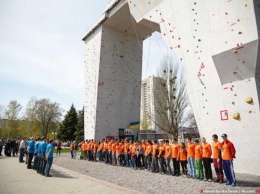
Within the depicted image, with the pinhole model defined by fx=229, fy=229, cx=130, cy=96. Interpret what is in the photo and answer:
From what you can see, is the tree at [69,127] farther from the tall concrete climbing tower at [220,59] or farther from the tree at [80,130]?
the tall concrete climbing tower at [220,59]

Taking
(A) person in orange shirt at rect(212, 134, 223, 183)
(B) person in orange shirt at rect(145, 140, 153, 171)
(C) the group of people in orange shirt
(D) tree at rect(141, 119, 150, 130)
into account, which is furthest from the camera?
(D) tree at rect(141, 119, 150, 130)

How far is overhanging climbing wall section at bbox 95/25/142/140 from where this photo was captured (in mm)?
17984

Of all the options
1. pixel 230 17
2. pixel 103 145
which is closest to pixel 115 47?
pixel 103 145

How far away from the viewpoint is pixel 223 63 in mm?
9023

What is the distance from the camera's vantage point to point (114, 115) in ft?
60.8

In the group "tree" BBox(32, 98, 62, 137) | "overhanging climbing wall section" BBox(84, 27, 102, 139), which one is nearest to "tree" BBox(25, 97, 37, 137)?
"tree" BBox(32, 98, 62, 137)

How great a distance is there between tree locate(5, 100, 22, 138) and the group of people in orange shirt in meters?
32.9

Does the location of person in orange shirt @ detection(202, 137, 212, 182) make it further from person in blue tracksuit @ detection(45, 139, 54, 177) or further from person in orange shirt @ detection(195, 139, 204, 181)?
person in blue tracksuit @ detection(45, 139, 54, 177)

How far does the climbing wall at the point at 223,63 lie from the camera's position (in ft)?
27.2

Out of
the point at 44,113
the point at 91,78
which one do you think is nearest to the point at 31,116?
the point at 44,113

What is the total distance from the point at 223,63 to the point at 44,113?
4255 centimetres

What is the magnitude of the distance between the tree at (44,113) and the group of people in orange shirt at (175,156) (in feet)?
111

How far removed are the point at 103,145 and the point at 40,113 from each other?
35009 mm

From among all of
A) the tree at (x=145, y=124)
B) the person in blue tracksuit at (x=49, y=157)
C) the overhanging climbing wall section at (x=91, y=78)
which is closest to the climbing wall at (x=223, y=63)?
the person in blue tracksuit at (x=49, y=157)
